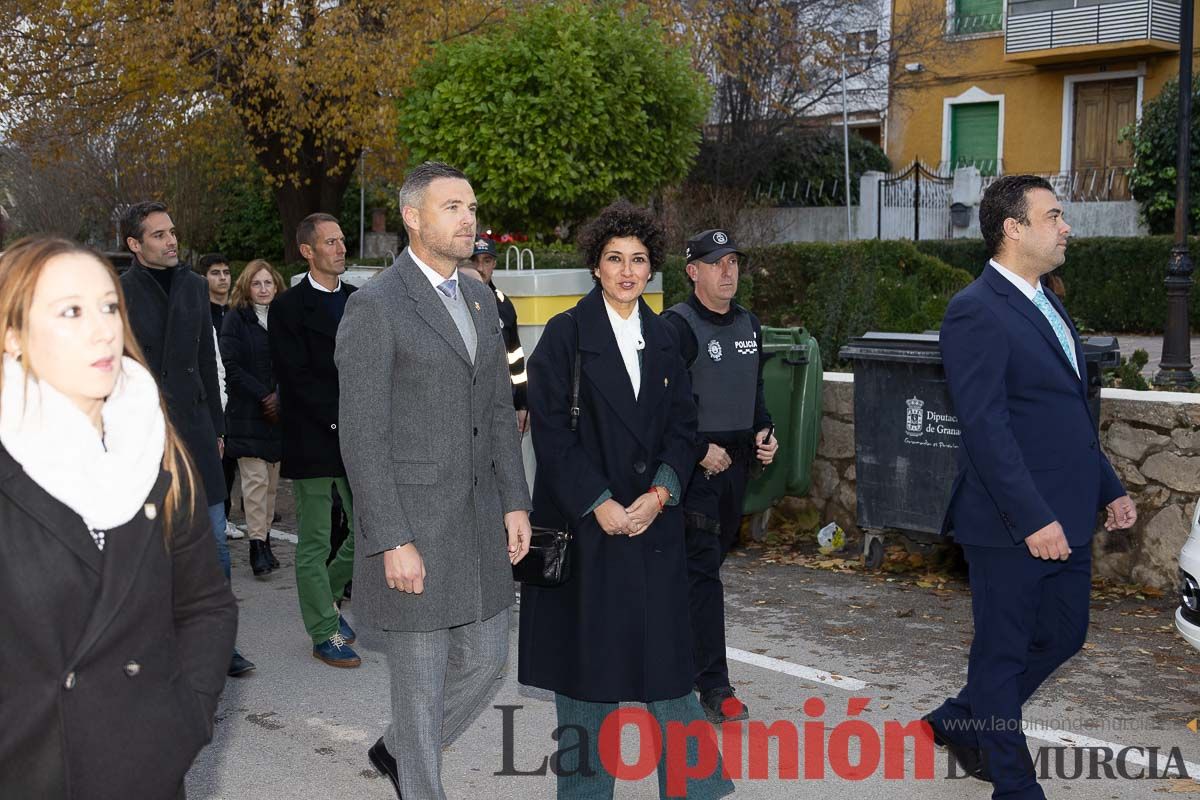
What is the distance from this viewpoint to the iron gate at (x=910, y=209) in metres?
27.5

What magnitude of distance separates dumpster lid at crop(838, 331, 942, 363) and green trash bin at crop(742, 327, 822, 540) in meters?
0.39

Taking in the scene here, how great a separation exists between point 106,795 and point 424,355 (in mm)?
1866

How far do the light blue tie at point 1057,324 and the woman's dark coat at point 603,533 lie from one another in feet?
4.01

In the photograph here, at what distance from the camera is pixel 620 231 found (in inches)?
174

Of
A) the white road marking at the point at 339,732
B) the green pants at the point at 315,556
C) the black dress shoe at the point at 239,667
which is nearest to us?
the white road marking at the point at 339,732

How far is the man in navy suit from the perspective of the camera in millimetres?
4137

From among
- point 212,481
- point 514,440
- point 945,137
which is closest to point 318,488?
point 212,481

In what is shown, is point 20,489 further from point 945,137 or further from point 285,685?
point 945,137

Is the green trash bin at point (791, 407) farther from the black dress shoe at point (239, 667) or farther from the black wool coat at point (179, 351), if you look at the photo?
the black wool coat at point (179, 351)

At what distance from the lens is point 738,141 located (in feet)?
91.6

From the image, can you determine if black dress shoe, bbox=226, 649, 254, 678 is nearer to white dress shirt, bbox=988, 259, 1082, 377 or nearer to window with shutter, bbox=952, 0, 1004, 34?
white dress shirt, bbox=988, 259, 1082, 377

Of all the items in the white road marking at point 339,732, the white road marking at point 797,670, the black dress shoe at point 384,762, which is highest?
the black dress shoe at point 384,762

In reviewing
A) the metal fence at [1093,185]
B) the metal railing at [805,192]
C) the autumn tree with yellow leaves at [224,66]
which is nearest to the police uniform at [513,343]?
the autumn tree with yellow leaves at [224,66]

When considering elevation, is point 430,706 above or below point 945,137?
below
